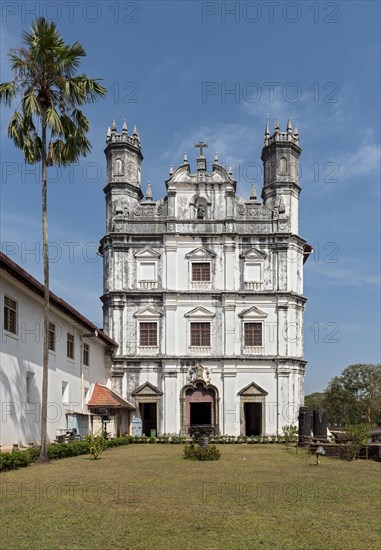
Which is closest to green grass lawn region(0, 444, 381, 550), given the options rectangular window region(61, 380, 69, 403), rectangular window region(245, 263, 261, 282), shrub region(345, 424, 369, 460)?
shrub region(345, 424, 369, 460)

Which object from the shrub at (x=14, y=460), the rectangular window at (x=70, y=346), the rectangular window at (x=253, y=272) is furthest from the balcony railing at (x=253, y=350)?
the shrub at (x=14, y=460)

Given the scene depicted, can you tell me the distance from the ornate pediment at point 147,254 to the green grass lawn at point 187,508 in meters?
21.2

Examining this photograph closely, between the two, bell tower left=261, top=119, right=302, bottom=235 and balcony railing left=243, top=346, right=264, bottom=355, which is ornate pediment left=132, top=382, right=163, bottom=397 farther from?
bell tower left=261, top=119, right=302, bottom=235

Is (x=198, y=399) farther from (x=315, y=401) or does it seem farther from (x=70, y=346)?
(x=315, y=401)

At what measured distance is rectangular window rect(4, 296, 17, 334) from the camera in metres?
19.6

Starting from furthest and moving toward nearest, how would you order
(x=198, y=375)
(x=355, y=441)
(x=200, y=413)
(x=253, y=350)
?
(x=200, y=413) → (x=253, y=350) → (x=198, y=375) → (x=355, y=441)

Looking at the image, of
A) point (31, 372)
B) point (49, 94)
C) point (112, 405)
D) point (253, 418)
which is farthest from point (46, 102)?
point (253, 418)

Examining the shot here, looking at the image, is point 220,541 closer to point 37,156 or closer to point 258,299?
point 37,156

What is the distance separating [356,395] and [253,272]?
2671 centimetres

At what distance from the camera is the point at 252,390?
35.5 meters

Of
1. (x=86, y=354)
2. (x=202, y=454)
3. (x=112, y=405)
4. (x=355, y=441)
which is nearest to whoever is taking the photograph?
(x=202, y=454)

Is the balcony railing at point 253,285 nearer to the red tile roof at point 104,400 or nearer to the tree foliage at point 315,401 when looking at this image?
the red tile roof at point 104,400

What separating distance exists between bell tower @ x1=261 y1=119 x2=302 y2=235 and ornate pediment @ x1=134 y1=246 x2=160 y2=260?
734 centimetres

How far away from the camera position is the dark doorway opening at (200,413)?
36188mm
